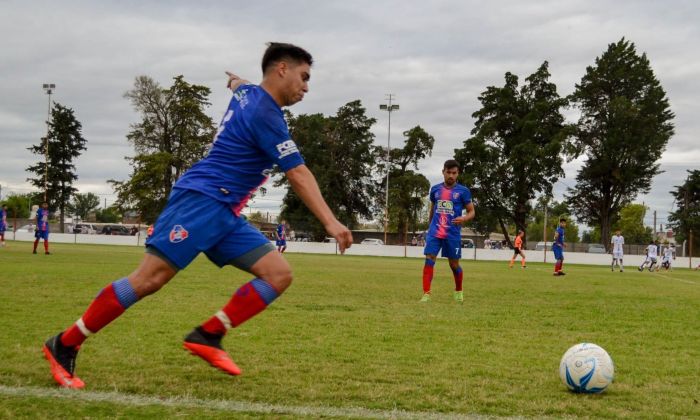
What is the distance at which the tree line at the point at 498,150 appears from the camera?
6081 centimetres

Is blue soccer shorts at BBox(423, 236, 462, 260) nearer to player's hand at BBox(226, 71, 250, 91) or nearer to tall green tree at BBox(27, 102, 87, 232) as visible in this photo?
player's hand at BBox(226, 71, 250, 91)

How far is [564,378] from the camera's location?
447 cm

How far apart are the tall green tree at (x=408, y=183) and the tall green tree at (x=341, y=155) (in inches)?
163

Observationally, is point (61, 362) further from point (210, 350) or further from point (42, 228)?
point (42, 228)

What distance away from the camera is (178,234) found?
13.0 ft

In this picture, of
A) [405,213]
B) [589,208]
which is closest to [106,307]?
[405,213]

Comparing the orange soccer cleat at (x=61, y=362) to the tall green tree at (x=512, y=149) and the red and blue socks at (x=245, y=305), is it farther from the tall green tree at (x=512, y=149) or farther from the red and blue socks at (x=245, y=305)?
the tall green tree at (x=512, y=149)

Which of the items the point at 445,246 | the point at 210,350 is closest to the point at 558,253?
the point at 445,246

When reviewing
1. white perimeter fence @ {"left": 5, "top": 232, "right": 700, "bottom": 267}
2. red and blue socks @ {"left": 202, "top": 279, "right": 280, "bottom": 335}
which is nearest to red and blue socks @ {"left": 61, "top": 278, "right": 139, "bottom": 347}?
red and blue socks @ {"left": 202, "top": 279, "right": 280, "bottom": 335}

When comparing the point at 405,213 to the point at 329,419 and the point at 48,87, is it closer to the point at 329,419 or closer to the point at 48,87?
the point at 48,87

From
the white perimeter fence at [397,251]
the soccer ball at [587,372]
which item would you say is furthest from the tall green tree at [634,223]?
the soccer ball at [587,372]

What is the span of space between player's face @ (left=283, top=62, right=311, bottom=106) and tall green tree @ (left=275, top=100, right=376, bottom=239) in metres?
64.5

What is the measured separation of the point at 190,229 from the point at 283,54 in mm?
1220

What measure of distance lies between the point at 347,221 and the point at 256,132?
6383cm
